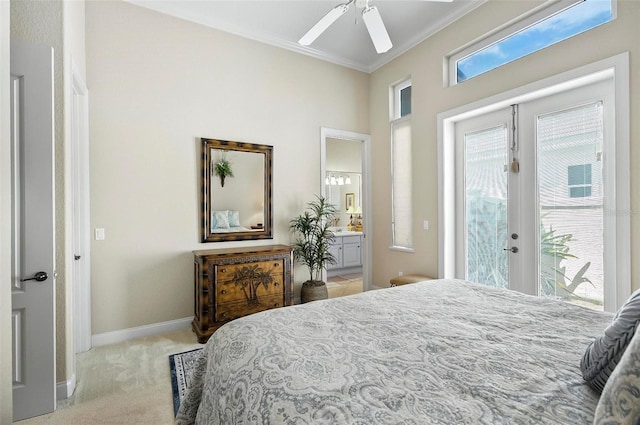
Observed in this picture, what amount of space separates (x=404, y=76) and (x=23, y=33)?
3692 millimetres

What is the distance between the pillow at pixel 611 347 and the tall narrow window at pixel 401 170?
10.4ft

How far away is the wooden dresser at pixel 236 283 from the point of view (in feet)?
9.84

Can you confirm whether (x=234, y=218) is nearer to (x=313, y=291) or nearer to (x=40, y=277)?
(x=313, y=291)

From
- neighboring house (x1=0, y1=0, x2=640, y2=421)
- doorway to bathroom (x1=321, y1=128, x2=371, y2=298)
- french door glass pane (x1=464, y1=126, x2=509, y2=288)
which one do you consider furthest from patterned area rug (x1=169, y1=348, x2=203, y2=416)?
french door glass pane (x1=464, y1=126, x2=509, y2=288)

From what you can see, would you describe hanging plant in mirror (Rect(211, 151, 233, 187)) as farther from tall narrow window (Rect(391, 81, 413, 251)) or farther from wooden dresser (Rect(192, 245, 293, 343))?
tall narrow window (Rect(391, 81, 413, 251))

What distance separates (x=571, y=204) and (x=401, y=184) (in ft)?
6.23

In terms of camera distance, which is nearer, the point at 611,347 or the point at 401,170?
the point at 611,347

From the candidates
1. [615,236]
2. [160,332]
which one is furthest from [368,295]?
[160,332]

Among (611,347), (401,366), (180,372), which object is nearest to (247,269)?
(180,372)

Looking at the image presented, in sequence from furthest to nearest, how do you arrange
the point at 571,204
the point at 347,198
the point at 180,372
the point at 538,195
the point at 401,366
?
the point at 347,198
the point at 538,195
the point at 571,204
the point at 180,372
the point at 401,366

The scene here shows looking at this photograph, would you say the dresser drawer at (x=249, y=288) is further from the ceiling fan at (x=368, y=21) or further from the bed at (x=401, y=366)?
the ceiling fan at (x=368, y=21)

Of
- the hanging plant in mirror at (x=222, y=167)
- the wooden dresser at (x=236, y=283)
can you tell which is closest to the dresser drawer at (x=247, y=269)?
the wooden dresser at (x=236, y=283)

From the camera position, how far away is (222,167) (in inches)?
139

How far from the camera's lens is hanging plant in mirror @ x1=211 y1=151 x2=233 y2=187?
3.50 meters
